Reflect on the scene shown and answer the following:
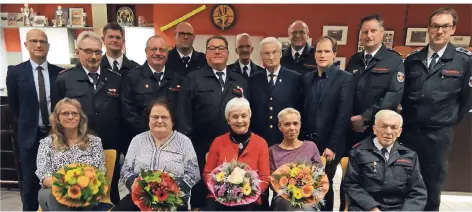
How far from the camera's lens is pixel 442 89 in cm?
278

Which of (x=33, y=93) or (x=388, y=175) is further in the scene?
(x=33, y=93)

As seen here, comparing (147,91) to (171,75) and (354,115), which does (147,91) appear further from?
(354,115)

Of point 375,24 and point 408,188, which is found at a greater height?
point 375,24

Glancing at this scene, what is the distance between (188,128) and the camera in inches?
113

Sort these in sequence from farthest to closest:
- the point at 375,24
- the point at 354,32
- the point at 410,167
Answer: the point at 354,32
the point at 375,24
the point at 410,167

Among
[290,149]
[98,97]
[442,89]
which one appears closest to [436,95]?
[442,89]

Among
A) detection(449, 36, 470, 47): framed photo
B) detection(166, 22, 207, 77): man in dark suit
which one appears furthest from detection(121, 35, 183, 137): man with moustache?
detection(449, 36, 470, 47): framed photo

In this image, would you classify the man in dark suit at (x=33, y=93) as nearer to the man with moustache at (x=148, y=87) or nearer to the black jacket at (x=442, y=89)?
the man with moustache at (x=148, y=87)

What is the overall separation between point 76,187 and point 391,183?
213cm

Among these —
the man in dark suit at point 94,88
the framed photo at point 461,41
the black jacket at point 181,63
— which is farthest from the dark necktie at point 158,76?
the framed photo at point 461,41

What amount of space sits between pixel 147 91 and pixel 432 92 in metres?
2.34

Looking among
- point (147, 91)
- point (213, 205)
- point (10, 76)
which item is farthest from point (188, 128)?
point (10, 76)

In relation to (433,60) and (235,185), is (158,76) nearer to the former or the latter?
(235,185)

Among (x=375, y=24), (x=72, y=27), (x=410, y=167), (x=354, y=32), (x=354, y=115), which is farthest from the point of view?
(x=72, y=27)
